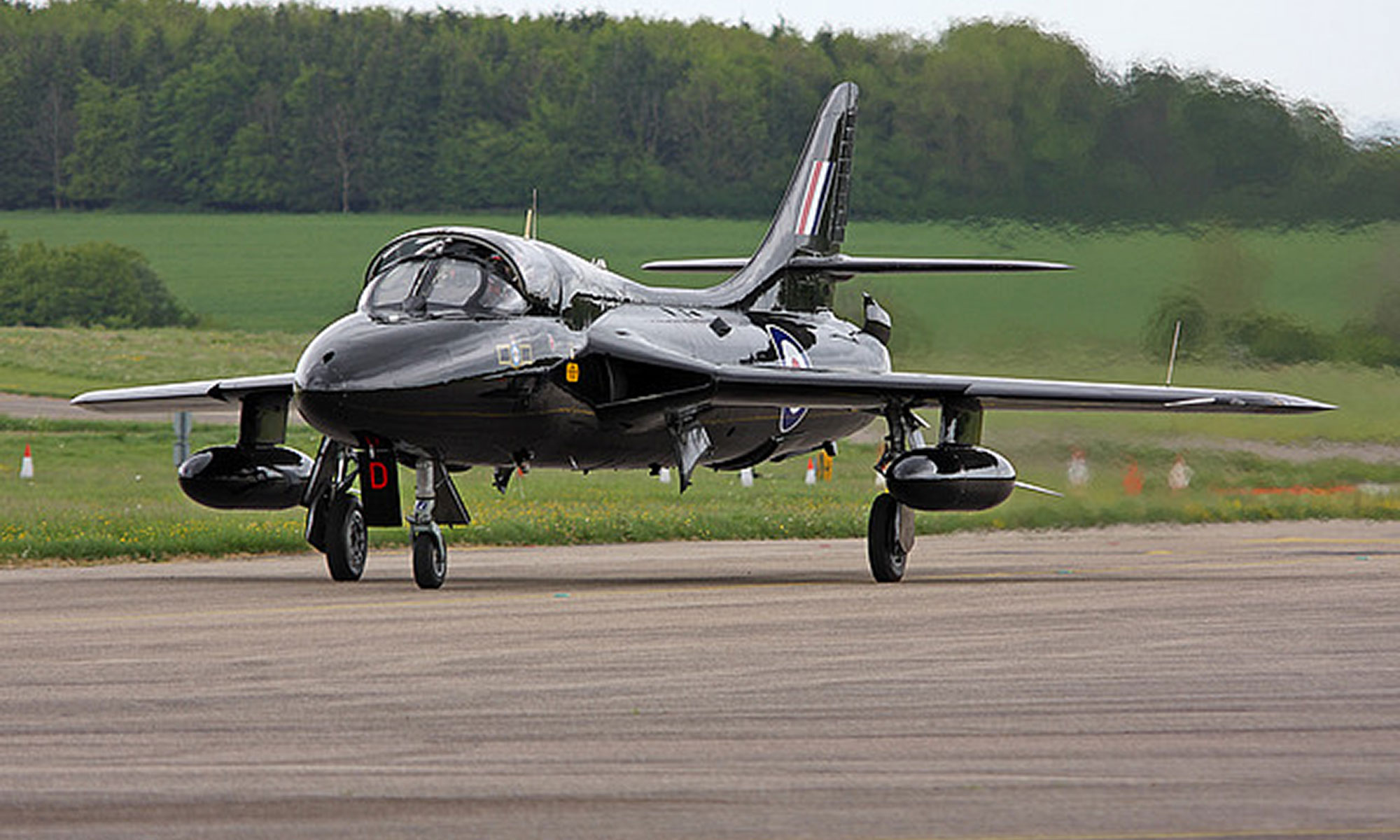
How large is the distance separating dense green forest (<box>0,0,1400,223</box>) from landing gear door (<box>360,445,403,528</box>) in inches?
577

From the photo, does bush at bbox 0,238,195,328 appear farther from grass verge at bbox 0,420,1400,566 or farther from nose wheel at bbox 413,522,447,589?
nose wheel at bbox 413,522,447,589

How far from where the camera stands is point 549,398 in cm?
1819

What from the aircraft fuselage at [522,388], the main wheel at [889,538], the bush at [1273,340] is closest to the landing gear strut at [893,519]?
the main wheel at [889,538]

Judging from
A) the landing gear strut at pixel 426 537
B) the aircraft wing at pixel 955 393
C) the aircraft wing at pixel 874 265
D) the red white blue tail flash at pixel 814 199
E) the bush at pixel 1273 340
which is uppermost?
the red white blue tail flash at pixel 814 199

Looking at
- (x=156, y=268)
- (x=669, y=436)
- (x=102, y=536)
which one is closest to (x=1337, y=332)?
(x=669, y=436)

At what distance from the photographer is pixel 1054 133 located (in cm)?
3073

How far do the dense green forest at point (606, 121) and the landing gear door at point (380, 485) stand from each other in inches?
577

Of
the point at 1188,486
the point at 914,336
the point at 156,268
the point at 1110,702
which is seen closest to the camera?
the point at 1110,702

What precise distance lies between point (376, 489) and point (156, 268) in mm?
70126

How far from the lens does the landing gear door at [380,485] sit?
1784cm

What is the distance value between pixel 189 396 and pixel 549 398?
5226 millimetres

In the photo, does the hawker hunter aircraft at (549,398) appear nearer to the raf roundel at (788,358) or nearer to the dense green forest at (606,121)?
the raf roundel at (788,358)

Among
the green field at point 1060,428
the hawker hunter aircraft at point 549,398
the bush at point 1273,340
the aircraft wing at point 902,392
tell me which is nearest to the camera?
the hawker hunter aircraft at point 549,398

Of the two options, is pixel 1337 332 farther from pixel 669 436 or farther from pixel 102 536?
pixel 102 536
